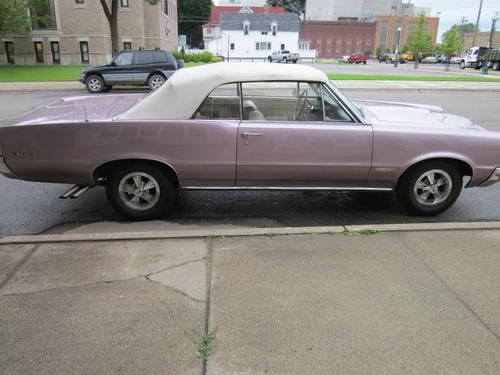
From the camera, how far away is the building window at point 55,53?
41.0 meters

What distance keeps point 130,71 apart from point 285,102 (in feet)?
49.3

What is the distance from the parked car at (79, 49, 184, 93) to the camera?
18156mm

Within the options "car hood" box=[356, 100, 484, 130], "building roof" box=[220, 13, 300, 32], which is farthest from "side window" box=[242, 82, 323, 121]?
"building roof" box=[220, 13, 300, 32]

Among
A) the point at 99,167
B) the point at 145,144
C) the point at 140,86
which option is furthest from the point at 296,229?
the point at 140,86

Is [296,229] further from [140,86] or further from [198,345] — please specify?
[140,86]

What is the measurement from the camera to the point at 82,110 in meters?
4.97

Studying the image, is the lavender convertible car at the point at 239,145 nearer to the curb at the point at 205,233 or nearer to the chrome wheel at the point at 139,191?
the chrome wheel at the point at 139,191

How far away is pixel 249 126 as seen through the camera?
14.8 ft

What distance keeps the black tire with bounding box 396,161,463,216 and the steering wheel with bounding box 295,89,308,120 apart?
1.27 m

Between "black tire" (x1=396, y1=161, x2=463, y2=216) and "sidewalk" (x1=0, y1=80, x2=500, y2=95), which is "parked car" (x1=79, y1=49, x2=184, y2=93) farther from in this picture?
"black tire" (x1=396, y1=161, x2=463, y2=216)

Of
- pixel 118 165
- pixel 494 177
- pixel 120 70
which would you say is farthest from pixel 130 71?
pixel 494 177

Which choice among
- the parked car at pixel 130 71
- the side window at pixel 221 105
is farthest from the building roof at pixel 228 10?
the side window at pixel 221 105

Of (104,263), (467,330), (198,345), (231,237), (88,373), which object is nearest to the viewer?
(88,373)

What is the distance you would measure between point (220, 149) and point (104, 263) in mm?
1551
